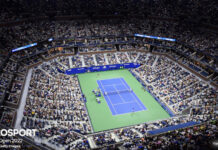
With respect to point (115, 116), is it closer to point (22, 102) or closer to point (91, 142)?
point (91, 142)

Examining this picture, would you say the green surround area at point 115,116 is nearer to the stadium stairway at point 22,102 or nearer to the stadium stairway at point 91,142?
the stadium stairway at point 91,142

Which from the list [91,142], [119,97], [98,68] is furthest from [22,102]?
[98,68]

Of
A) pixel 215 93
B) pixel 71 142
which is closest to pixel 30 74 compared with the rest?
pixel 71 142

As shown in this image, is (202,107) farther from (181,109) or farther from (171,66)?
(171,66)

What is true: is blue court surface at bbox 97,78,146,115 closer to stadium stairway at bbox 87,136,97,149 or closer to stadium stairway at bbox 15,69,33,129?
stadium stairway at bbox 87,136,97,149

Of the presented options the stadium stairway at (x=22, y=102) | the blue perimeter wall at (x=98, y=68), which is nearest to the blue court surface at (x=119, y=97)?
the blue perimeter wall at (x=98, y=68)

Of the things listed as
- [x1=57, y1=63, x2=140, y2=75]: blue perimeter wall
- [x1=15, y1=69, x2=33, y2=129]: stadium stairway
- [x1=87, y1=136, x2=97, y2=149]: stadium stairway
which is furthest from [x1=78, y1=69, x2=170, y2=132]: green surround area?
[x1=15, y1=69, x2=33, y2=129]: stadium stairway

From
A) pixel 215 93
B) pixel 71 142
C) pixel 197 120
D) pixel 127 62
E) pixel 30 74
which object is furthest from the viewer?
pixel 127 62
